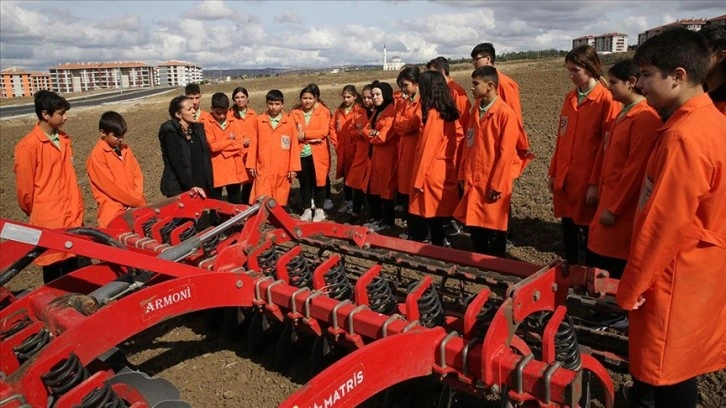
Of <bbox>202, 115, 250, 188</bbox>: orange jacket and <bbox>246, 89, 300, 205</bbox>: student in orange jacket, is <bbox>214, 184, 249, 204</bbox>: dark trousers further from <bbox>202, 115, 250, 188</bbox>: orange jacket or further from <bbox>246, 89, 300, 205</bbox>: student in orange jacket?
<bbox>246, 89, 300, 205</bbox>: student in orange jacket

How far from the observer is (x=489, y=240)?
16.6 ft

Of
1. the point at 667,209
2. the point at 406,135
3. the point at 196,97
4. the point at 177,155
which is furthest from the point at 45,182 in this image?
the point at 667,209

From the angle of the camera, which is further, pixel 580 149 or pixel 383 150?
pixel 383 150

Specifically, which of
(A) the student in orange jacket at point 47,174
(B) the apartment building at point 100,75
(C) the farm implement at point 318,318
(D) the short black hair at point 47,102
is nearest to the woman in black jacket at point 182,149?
(A) the student in orange jacket at point 47,174

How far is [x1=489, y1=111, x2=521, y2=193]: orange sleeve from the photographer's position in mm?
4703

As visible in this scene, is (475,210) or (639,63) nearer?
(639,63)

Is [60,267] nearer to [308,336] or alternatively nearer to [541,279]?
[308,336]

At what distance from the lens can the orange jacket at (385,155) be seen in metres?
6.86

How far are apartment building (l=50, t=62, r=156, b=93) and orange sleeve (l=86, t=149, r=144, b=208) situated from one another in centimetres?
12563

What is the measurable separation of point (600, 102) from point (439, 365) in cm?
283

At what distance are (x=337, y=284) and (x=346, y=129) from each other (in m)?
4.84

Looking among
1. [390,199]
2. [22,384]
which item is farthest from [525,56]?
[22,384]

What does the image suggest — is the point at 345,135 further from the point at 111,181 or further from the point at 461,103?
the point at 111,181

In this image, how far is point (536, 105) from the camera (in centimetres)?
1628
